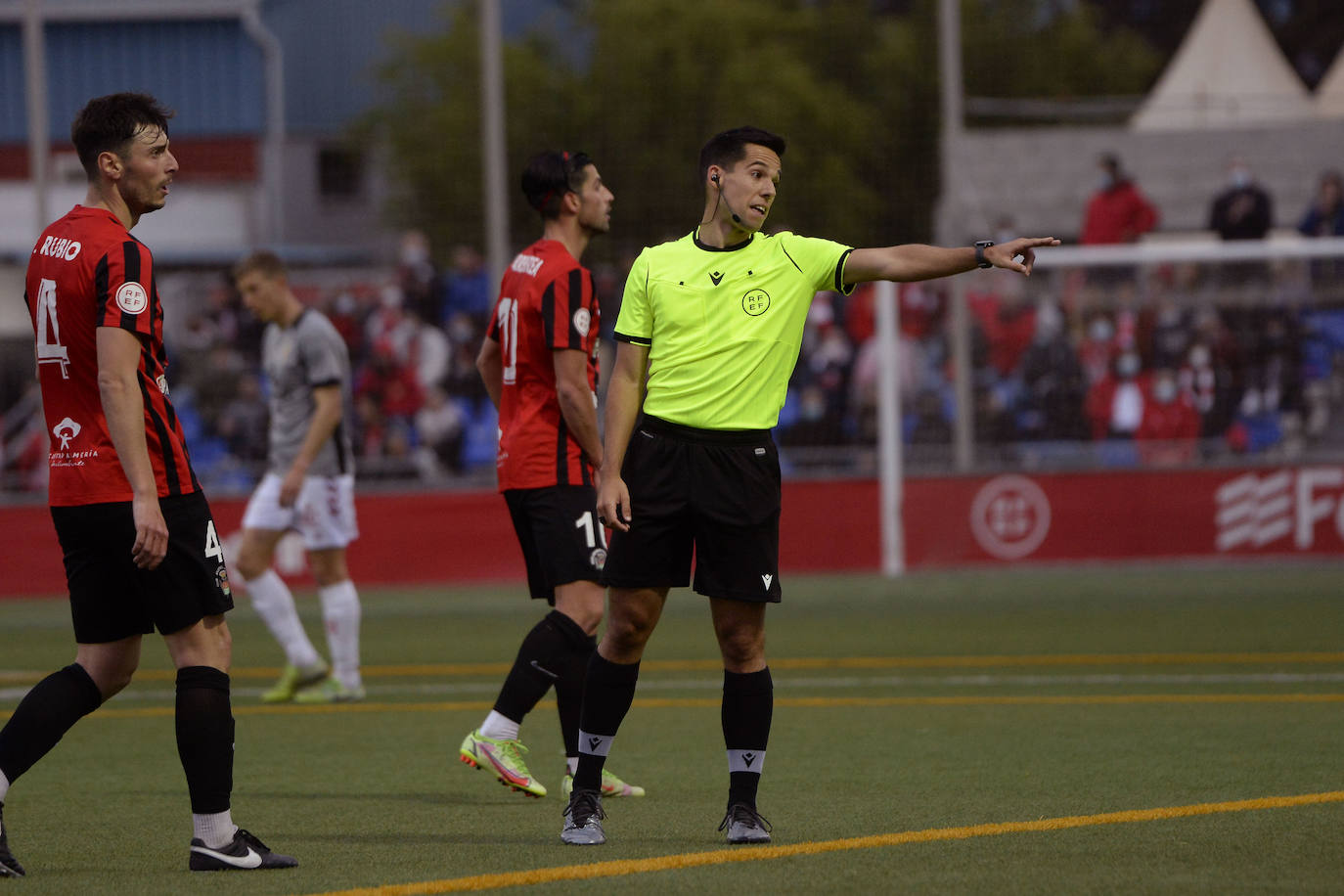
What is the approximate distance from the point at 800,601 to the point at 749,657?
8.84 metres

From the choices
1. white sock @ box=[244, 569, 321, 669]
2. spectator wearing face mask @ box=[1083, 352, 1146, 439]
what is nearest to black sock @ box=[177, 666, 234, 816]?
white sock @ box=[244, 569, 321, 669]

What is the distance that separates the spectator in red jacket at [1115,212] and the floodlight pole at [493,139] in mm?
5773

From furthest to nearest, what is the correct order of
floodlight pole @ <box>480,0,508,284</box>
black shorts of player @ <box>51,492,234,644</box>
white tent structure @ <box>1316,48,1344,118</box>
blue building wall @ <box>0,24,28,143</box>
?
1. blue building wall @ <box>0,24,28,143</box>
2. white tent structure @ <box>1316,48,1344,118</box>
3. floodlight pole @ <box>480,0,508,284</box>
4. black shorts of player @ <box>51,492,234,644</box>

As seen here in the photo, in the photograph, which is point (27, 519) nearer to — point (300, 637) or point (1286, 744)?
point (300, 637)

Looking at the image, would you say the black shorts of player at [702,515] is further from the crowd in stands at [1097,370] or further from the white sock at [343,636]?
the crowd in stands at [1097,370]

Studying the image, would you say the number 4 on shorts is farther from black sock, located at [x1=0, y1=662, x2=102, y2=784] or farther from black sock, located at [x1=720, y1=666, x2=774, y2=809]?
black sock, located at [x1=720, y1=666, x2=774, y2=809]

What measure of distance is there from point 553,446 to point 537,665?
0.82m

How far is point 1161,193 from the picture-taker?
19.5 metres

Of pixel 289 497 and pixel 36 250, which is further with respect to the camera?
pixel 289 497

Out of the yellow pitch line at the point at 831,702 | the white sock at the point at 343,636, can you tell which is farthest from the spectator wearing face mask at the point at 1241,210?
the white sock at the point at 343,636

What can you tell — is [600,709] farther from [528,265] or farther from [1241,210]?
[1241,210]

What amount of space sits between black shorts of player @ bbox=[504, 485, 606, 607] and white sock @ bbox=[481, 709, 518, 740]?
53cm

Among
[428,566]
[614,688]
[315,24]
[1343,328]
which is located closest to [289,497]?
[614,688]

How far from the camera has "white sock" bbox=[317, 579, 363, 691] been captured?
9.98 meters
